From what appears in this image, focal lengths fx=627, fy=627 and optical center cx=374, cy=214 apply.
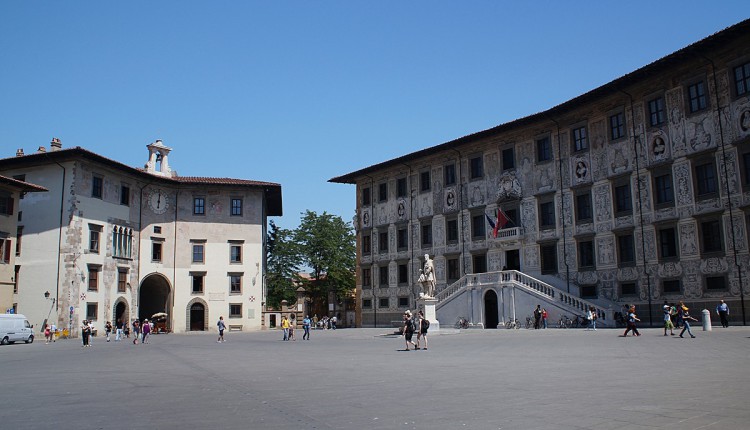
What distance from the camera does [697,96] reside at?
102 feet

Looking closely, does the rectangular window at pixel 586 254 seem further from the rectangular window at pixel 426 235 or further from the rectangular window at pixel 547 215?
the rectangular window at pixel 426 235

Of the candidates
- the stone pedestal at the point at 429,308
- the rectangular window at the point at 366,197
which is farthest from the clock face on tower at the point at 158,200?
the stone pedestal at the point at 429,308

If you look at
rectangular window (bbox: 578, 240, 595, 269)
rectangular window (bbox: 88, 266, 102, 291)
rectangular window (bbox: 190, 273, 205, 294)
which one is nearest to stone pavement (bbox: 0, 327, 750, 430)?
rectangular window (bbox: 578, 240, 595, 269)

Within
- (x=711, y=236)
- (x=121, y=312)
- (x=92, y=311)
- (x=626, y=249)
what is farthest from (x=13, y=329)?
(x=711, y=236)

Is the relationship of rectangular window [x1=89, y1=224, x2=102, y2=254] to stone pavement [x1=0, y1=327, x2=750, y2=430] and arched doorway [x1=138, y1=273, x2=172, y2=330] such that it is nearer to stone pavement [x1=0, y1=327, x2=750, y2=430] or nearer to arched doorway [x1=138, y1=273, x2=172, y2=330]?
arched doorway [x1=138, y1=273, x2=172, y2=330]

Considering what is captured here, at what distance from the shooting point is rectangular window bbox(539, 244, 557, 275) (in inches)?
1524

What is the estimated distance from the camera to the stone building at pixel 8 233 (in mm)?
38250

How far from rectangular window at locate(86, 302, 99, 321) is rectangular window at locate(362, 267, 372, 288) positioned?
800 inches

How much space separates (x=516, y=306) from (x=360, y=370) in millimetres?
24250

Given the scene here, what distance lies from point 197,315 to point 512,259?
27032mm

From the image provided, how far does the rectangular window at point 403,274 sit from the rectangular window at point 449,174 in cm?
748

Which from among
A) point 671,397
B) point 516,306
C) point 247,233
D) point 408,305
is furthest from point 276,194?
point 671,397

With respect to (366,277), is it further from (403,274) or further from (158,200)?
(158,200)

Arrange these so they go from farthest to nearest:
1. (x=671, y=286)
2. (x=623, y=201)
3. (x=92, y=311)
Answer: (x=92, y=311)
(x=623, y=201)
(x=671, y=286)
